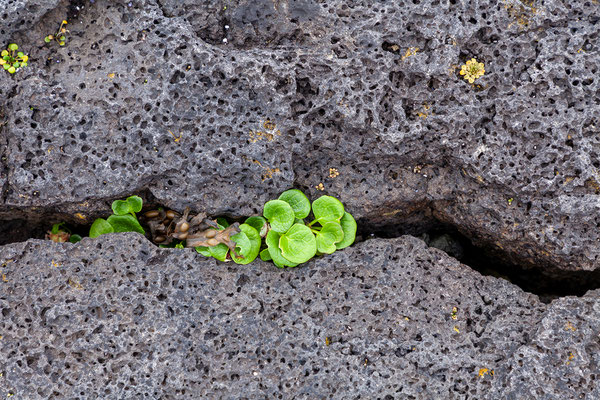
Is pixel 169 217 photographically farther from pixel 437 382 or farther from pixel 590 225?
pixel 590 225

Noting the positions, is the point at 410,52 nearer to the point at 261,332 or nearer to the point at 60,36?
the point at 261,332

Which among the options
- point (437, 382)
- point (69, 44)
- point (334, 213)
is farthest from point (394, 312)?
point (69, 44)

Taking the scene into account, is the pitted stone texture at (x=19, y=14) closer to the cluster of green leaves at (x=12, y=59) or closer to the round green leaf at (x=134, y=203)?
the cluster of green leaves at (x=12, y=59)

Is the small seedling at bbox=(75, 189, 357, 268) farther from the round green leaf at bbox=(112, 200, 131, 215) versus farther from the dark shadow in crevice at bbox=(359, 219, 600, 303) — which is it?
the dark shadow in crevice at bbox=(359, 219, 600, 303)

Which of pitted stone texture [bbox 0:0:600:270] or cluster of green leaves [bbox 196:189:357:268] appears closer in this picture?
pitted stone texture [bbox 0:0:600:270]

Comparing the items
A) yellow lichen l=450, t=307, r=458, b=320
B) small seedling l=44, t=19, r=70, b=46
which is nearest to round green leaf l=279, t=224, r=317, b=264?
yellow lichen l=450, t=307, r=458, b=320

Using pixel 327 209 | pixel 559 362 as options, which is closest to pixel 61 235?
pixel 327 209

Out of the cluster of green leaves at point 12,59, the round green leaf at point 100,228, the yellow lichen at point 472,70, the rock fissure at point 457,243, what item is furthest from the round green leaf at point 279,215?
the cluster of green leaves at point 12,59
